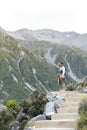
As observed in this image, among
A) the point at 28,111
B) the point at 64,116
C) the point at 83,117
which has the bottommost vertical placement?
the point at 28,111

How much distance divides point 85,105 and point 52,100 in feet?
19.2

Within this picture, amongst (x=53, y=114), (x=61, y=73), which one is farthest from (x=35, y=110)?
(x=61, y=73)

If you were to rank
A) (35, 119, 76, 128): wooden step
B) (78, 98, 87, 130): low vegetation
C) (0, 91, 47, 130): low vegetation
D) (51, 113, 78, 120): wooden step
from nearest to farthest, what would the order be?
(78, 98, 87, 130): low vegetation
(35, 119, 76, 128): wooden step
(51, 113, 78, 120): wooden step
(0, 91, 47, 130): low vegetation

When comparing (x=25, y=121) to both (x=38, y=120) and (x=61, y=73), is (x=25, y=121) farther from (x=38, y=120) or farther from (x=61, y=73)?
(x=61, y=73)

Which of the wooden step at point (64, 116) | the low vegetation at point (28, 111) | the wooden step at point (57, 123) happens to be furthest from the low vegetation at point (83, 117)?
the low vegetation at point (28, 111)

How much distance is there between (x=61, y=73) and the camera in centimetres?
3130

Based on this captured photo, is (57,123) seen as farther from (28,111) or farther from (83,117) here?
(28,111)

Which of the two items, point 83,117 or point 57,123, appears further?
point 57,123

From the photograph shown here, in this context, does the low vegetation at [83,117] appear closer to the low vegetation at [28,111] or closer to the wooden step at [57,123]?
the wooden step at [57,123]

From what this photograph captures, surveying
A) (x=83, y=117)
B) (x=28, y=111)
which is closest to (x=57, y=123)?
(x=83, y=117)

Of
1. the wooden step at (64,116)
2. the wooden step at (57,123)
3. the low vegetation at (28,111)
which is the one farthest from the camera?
the low vegetation at (28,111)

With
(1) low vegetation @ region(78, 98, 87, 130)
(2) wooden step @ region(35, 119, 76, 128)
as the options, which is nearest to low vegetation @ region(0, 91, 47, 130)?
(2) wooden step @ region(35, 119, 76, 128)

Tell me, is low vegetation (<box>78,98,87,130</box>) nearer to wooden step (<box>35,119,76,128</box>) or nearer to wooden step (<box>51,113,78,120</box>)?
wooden step (<box>35,119,76,128</box>)

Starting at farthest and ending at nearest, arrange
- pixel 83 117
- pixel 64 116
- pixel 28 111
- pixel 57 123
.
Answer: pixel 28 111 → pixel 64 116 → pixel 57 123 → pixel 83 117
